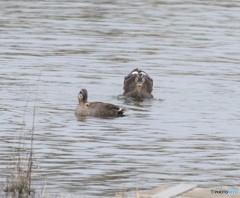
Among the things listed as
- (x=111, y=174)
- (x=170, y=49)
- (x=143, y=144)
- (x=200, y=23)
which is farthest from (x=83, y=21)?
(x=111, y=174)

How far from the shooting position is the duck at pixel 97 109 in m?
21.4

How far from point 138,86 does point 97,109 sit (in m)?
2.54

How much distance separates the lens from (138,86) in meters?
24.0

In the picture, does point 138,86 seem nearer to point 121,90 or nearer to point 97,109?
point 121,90

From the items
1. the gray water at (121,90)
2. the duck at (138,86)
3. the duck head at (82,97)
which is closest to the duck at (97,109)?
the duck head at (82,97)

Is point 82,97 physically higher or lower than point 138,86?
higher

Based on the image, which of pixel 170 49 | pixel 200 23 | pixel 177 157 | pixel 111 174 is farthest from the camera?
pixel 200 23

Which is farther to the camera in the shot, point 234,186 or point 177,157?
point 177,157

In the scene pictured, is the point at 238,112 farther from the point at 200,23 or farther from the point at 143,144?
the point at 200,23

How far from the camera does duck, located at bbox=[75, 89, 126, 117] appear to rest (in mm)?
21406

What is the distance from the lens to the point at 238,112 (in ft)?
71.2

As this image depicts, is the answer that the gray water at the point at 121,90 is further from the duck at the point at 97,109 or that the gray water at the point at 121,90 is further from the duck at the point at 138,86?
the duck at the point at 138,86

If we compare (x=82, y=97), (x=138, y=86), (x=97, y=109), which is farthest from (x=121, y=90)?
(x=97, y=109)

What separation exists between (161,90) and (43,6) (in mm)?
15990
